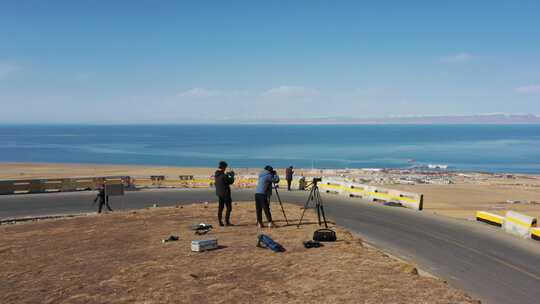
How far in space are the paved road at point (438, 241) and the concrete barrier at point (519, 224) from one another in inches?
17.0

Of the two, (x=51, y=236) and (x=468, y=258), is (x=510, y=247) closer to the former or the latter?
(x=468, y=258)

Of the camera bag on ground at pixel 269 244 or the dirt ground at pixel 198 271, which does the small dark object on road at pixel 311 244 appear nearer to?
the dirt ground at pixel 198 271

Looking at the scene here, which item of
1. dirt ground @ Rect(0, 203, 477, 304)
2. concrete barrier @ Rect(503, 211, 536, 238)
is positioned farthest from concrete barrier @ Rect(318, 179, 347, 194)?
dirt ground @ Rect(0, 203, 477, 304)

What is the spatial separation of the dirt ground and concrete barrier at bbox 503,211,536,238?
679 centimetres

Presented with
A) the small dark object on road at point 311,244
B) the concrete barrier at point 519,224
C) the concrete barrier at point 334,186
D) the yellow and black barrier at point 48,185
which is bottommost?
the yellow and black barrier at point 48,185

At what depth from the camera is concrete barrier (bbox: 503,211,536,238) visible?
51.7ft

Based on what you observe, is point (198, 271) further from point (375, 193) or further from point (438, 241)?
point (375, 193)

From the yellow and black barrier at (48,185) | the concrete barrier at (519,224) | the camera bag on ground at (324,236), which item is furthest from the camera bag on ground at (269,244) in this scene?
the yellow and black barrier at (48,185)

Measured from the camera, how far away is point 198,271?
9719mm

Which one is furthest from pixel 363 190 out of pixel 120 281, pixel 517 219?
pixel 120 281

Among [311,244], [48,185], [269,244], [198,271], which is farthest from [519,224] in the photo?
[48,185]

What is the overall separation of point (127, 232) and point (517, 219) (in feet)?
44.3

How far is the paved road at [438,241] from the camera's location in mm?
10547

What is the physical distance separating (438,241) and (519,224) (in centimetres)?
366
